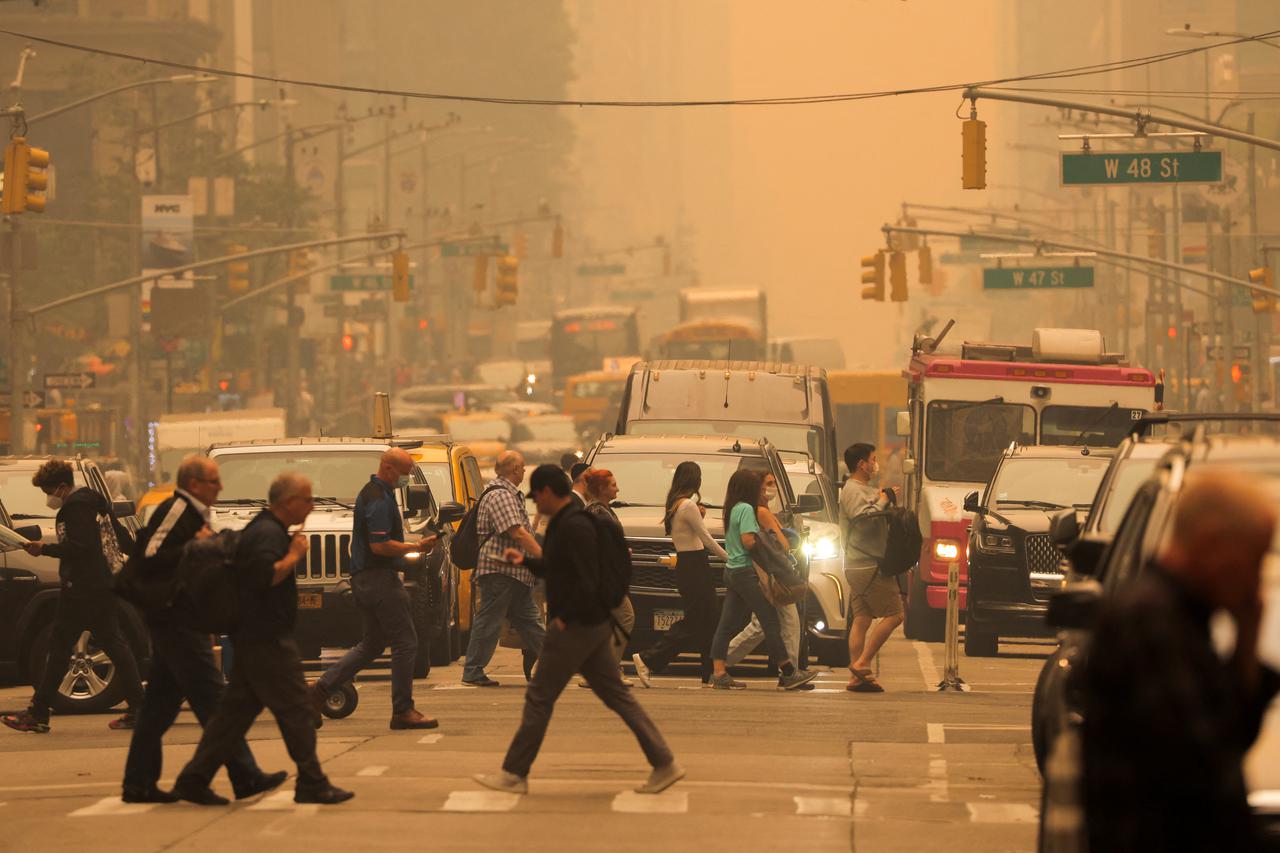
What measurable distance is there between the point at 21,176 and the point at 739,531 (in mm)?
16635

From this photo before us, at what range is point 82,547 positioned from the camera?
14555 millimetres

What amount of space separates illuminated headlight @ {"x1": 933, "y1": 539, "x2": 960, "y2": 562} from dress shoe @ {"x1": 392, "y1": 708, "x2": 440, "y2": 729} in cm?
1030

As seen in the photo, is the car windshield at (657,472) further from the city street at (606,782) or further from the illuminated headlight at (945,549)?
the illuminated headlight at (945,549)

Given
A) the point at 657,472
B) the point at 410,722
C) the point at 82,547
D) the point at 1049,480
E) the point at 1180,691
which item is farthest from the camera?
the point at 1049,480

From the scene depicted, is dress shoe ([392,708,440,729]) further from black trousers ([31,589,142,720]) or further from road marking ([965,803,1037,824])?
road marking ([965,803,1037,824])

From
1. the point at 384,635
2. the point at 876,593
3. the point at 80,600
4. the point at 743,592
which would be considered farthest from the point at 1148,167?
the point at 80,600

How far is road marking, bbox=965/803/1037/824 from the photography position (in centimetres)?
1051

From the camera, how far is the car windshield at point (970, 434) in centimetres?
2608

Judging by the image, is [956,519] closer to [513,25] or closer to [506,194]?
[506,194]

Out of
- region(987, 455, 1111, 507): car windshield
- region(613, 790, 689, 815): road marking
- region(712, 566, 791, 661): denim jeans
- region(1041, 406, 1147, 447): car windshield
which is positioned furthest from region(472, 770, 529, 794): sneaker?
region(1041, 406, 1147, 447): car windshield

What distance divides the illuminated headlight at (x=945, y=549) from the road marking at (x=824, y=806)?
1265 centimetres

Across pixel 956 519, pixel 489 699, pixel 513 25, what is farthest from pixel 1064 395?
pixel 513 25

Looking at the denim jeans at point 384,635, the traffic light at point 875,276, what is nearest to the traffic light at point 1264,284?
the traffic light at point 875,276

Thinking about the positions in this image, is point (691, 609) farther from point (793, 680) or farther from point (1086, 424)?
point (1086, 424)
